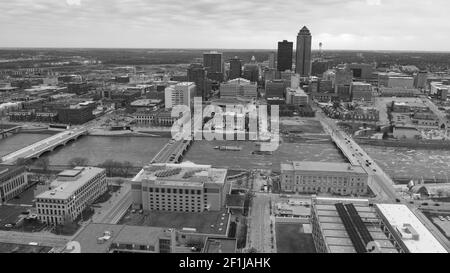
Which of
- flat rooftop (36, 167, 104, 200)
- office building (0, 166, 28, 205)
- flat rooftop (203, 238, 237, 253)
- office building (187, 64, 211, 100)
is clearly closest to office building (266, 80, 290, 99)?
office building (187, 64, 211, 100)

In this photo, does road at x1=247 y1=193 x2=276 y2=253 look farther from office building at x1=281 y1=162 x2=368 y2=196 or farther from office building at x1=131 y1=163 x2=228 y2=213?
office building at x1=281 y1=162 x2=368 y2=196

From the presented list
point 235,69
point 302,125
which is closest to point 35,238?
point 302,125

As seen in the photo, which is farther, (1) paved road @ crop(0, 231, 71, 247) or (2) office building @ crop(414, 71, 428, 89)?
(2) office building @ crop(414, 71, 428, 89)

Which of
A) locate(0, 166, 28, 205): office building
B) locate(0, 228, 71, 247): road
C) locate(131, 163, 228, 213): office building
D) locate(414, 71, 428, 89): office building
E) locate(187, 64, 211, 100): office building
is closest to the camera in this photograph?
locate(0, 228, 71, 247): road

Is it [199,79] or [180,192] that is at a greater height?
[199,79]

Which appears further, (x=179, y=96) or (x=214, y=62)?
(x=214, y=62)

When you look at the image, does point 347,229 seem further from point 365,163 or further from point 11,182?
point 11,182
